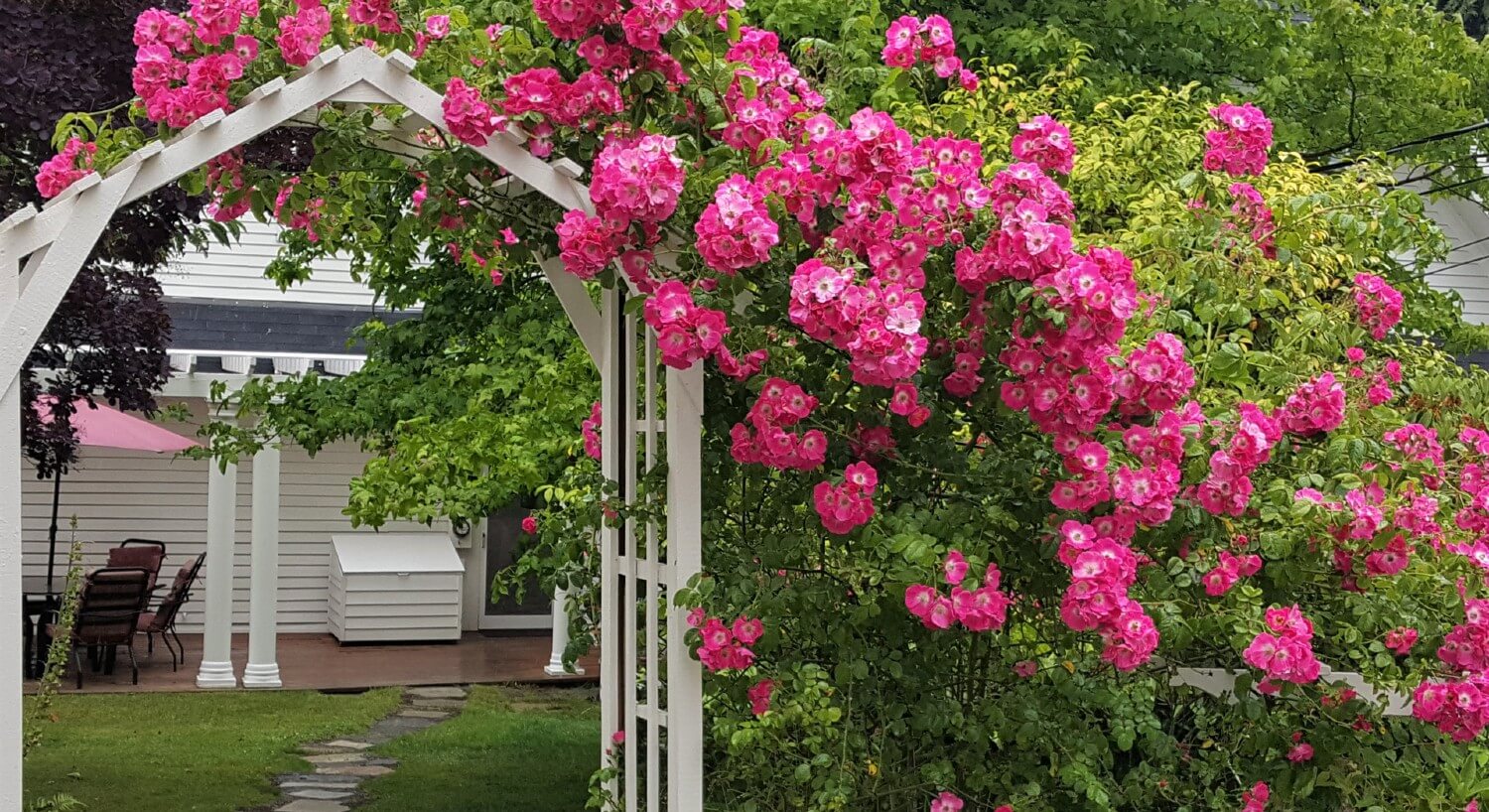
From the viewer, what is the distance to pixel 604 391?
13.8 feet

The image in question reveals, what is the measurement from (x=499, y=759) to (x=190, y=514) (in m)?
6.77

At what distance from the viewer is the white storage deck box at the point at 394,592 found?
14328 mm

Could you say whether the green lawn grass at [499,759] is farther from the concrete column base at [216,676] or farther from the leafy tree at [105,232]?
the leafy tree at [105,232]

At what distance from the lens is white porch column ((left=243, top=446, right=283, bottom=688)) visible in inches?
470

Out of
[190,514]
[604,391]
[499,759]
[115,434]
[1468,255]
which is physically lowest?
[499,759]

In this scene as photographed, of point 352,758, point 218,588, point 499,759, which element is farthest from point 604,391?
point 218,588

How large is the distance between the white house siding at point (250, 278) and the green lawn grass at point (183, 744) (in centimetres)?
403

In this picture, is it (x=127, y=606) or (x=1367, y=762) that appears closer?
(x=1367, y=762)

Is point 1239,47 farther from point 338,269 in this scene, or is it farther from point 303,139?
point 338,269

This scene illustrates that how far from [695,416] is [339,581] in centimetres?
1172

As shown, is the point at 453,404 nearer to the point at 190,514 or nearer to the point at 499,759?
the point at 499,759

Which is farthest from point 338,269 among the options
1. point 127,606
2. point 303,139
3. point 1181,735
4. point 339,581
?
point 1181,735

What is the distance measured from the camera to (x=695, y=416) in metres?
3.57

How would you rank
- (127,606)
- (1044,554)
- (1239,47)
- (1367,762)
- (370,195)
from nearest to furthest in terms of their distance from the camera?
(1044,554), (1367,762), (370,195), (1239,47), (127,606)
